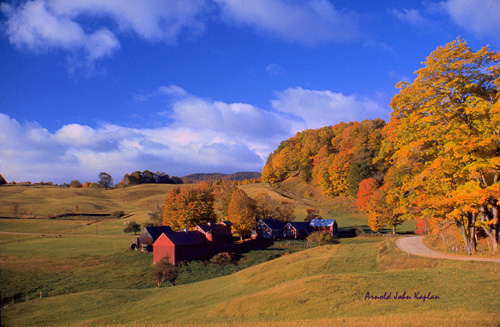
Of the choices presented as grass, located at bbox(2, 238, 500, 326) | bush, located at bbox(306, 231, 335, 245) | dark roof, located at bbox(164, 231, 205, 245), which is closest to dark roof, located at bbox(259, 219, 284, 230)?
bush, located at bbox(306, 231, 335, 245)

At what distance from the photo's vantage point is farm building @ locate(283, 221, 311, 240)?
7381cm

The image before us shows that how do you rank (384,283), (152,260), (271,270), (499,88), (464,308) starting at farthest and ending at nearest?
1. (152,260)
2. (271,270)
3. (499,88)
4. (384,283)
5. (464,308)

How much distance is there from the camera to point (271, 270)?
111 feet

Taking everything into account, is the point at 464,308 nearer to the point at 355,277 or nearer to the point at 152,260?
the point at 355,277

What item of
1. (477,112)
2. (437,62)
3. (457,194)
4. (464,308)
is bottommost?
(464,308)

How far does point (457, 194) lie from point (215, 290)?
21.0m

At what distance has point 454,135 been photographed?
21.3 meters

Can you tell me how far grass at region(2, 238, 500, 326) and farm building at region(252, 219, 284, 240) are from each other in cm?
3775

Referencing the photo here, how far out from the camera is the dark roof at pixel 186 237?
180 ft

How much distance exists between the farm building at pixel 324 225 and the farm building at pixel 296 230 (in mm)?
1457

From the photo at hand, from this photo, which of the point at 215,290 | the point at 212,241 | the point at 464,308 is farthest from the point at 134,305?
the point at 212,241

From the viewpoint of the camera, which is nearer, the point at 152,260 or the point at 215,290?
the point at 215,290

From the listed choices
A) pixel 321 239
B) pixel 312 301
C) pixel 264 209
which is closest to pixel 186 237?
pixel 321 239

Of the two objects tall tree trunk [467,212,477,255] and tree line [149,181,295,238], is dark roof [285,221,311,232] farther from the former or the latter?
tall tree trunk [467,212,477,255]
